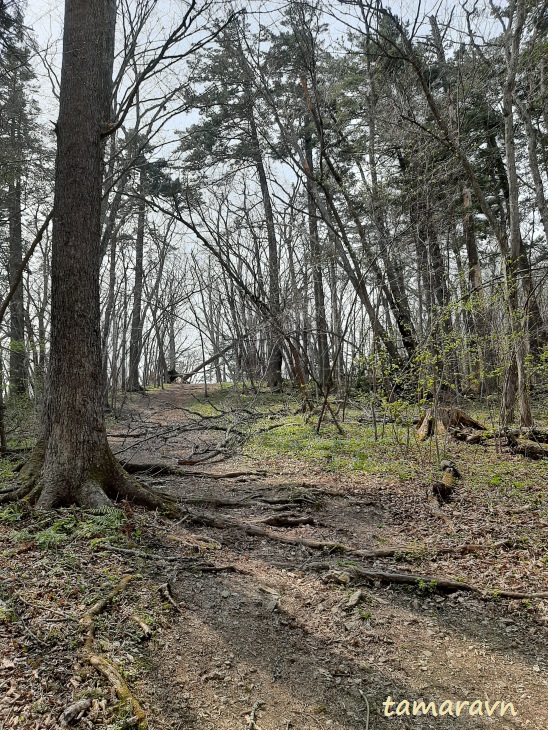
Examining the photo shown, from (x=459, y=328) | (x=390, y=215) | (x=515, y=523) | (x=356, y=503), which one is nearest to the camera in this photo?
(x=515, y=523)

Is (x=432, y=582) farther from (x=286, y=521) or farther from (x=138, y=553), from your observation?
(x=138, y=553)

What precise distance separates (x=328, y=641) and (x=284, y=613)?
42 cm

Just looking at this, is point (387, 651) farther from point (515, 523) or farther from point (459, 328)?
point (459, 328)

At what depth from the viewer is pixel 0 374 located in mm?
8383

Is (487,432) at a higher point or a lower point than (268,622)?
higher

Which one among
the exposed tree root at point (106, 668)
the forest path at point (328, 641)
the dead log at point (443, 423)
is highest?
the dead log at point (443, 423)

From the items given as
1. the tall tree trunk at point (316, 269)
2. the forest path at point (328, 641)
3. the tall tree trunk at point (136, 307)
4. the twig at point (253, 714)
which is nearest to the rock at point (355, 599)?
the forest path at point (328, 641)

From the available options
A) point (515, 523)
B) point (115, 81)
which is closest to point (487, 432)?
point (515, 523)

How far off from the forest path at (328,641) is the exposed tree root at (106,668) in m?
0.11

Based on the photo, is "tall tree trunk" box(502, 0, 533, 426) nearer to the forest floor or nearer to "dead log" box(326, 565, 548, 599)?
the forest floor

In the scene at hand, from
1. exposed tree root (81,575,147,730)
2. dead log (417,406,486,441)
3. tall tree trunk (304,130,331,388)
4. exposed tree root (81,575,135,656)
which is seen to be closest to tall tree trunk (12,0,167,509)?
exposed tree root (81,575,135,656)

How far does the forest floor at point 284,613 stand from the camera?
7.56 feet

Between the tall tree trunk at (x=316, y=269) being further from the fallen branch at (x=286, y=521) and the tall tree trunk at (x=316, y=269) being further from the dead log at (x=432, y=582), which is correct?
the dead log at (x=432, y=582)

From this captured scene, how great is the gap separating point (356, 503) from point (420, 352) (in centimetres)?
268
